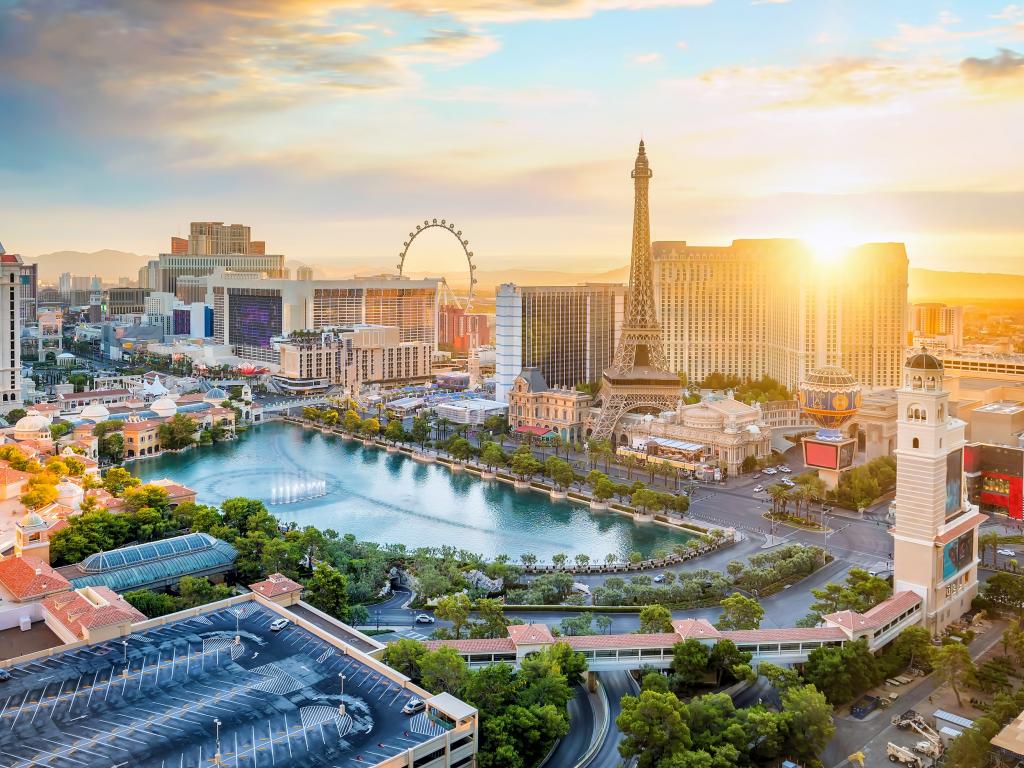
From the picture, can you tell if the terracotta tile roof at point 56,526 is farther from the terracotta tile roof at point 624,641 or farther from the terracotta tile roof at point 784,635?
the terracotta tile roof at point 784,635

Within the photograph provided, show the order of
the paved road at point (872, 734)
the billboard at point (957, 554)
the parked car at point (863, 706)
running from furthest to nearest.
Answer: the billboard at point (957, 554), the parked car at point (863, 706), the paved road at point (872, 734)

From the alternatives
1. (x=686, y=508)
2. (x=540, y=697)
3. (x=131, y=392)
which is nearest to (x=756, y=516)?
(x=686, y=508)

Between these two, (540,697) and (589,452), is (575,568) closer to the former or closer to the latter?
(540,697)

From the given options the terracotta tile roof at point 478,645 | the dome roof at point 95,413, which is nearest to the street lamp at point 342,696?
the terracotta tile roof at point 478,645

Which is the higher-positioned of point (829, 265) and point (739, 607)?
point (829, 265)

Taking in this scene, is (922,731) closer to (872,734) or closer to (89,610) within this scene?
(872,734)
